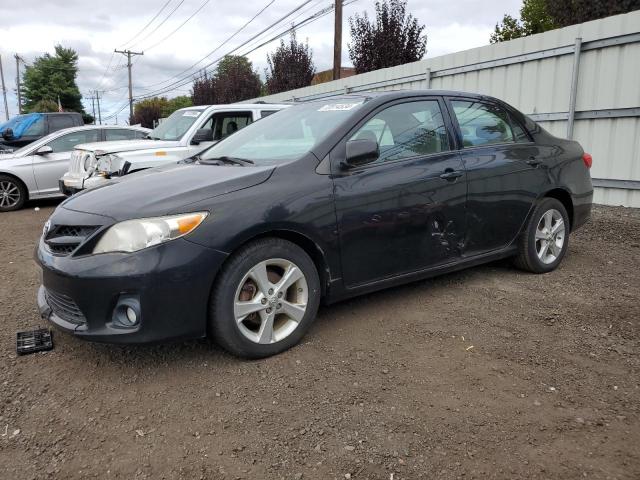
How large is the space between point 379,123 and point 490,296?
1.66 meters

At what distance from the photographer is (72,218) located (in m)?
3.11

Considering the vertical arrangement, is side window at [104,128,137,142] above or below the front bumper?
above

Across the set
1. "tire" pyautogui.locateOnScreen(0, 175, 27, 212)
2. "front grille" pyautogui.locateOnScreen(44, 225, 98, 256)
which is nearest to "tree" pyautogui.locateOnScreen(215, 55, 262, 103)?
"tire" pyautogui.locateOnScreen(0, 175, 27, 212)

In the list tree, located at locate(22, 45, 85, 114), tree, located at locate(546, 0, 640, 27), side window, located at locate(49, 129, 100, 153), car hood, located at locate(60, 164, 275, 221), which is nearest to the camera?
car hood, located at locate(60, 164, 275, 221)

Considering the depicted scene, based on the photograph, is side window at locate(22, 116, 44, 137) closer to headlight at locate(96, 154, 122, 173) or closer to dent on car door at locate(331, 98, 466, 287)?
headlight at locate(96, 154, 122, 173)

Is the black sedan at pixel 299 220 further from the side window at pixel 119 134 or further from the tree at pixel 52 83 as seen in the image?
the tree at pixel 52 83

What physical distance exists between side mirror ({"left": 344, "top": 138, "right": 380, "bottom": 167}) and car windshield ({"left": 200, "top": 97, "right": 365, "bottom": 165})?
0.83 ft

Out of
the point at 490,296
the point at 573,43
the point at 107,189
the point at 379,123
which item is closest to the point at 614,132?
the point at 573,43

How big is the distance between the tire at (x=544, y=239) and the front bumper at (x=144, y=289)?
288cm

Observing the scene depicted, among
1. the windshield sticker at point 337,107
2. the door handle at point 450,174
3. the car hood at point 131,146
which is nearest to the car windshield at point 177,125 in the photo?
the car hood at point 131,146

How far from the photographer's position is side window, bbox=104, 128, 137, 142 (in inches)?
415

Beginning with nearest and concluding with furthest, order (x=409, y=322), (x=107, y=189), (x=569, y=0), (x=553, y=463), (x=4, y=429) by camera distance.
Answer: (x=553, y=463), (x=4, y=429), (x=107, y=189), (x=409, y=322), (x=569, y=0)

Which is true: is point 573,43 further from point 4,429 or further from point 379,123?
point 4,429

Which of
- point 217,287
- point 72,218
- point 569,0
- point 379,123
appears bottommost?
point 217,287
